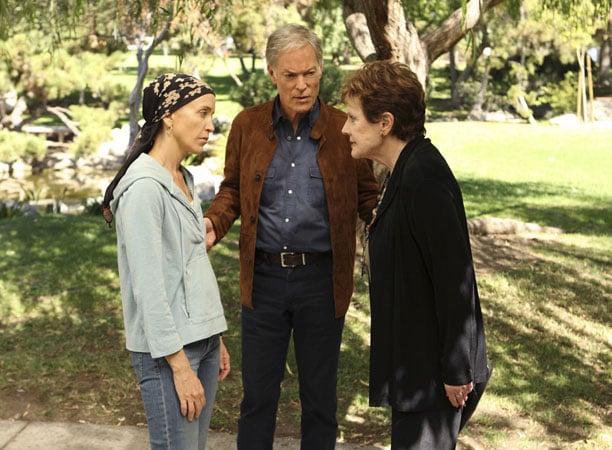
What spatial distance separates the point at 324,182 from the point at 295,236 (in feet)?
0.85

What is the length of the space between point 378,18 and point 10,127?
75.8 ft

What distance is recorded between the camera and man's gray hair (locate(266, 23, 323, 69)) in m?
3.76

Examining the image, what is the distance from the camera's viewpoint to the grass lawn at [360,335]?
5.33 m

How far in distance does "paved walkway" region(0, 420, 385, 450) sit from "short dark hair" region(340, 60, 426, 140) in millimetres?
2181

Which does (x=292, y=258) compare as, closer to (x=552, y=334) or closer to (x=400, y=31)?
(x=552, y=334)

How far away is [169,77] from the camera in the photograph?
303cm

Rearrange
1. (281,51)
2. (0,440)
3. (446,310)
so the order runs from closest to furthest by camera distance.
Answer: (446,310), (281,51), (0,440)

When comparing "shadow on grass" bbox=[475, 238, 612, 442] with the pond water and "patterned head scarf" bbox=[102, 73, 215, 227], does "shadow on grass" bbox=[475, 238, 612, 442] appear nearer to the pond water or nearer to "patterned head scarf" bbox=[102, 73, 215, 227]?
"patterned head scarf" bbox=[102, 73, 215, 227]

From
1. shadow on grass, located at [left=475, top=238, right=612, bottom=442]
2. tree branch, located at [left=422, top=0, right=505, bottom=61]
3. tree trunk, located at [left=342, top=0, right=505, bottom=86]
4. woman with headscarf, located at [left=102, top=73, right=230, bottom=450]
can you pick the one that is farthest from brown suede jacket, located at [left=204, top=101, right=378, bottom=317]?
tree branch, located at [left=422, top=0, right=505, bottom=61]

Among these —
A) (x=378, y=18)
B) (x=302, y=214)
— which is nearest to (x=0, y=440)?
(x=302, y=214)

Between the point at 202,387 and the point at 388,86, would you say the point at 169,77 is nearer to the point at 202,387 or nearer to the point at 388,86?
the point at 388,86

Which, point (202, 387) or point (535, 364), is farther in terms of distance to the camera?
point (535, 364)

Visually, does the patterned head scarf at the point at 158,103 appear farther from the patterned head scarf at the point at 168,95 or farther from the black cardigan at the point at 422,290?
the black cardigan at the point at 422,290

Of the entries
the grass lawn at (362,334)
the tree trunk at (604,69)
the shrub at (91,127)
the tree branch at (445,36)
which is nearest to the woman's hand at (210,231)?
the grass lawn at (362,334)
